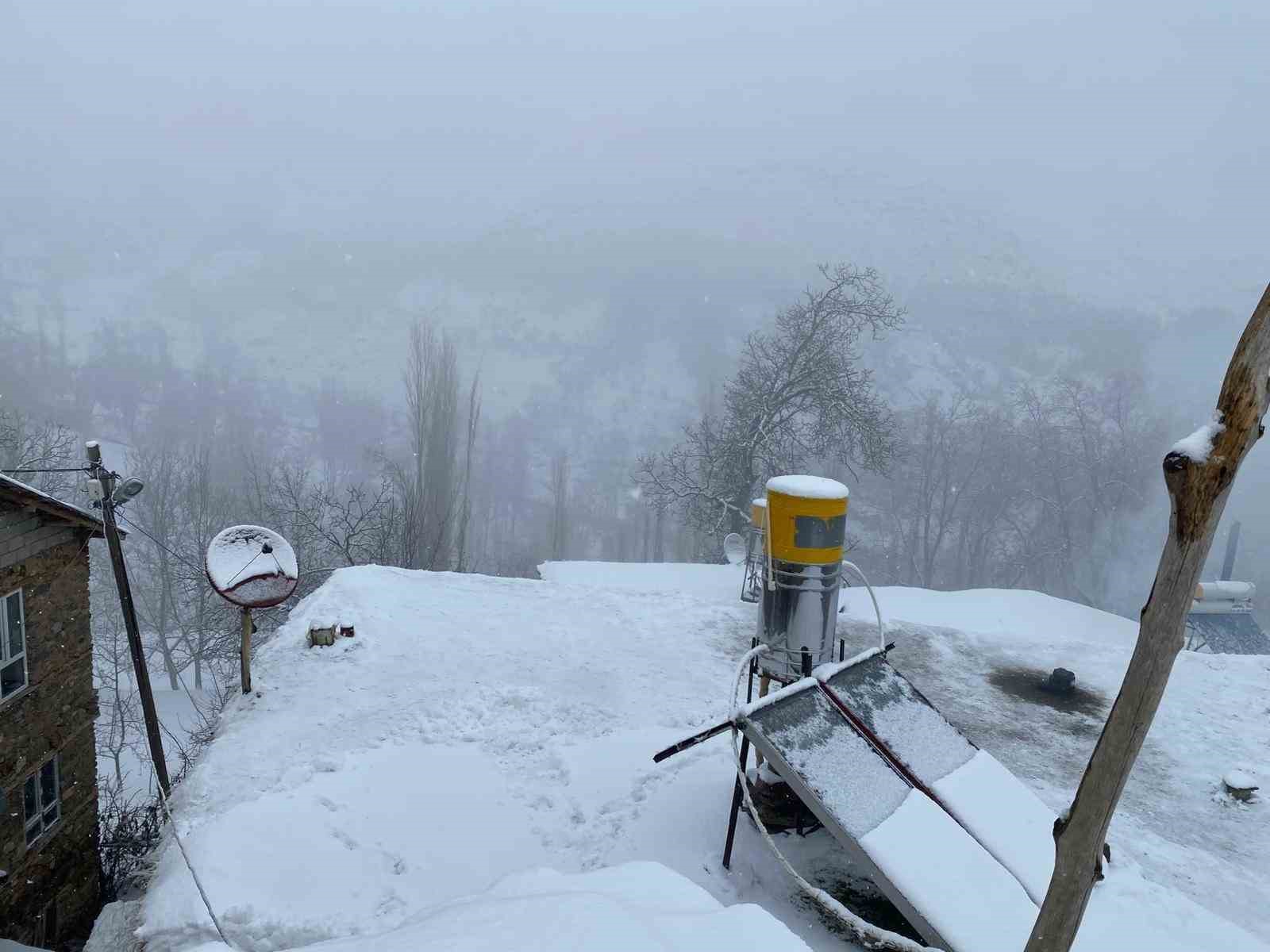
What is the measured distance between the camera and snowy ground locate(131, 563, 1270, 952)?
523cm

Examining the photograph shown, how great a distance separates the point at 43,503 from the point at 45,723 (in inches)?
125

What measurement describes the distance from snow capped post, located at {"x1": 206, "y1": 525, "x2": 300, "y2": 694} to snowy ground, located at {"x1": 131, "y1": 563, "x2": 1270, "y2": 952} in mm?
1033

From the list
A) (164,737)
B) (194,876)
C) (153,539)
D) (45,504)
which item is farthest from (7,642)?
(164,737)

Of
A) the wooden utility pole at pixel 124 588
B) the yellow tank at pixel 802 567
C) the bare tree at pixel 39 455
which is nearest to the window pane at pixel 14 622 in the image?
the wooden utility pole at pixel 124 588

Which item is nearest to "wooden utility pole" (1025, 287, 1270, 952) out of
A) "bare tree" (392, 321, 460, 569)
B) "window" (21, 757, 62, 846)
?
"window" (21, 757, 62, 846)

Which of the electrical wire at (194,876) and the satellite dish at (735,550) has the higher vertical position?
the electrical wire at (194,876)

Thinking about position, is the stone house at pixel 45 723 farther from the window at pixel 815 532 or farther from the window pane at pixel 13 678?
the window at pixel 815 532

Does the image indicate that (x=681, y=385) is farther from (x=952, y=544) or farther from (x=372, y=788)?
(x=372, y=788)

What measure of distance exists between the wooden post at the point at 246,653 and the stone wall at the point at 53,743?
11.8 feet

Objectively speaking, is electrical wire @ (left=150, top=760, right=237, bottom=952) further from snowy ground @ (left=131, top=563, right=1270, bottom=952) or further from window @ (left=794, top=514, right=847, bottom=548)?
window @ (left=794, top=514, right=847, bottom=548)

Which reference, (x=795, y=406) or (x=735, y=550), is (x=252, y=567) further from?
(x=795, y=406)

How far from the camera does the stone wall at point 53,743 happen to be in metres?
9.68

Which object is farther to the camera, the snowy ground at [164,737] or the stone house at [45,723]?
the snowy ground at [164,737]

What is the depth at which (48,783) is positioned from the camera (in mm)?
10680
